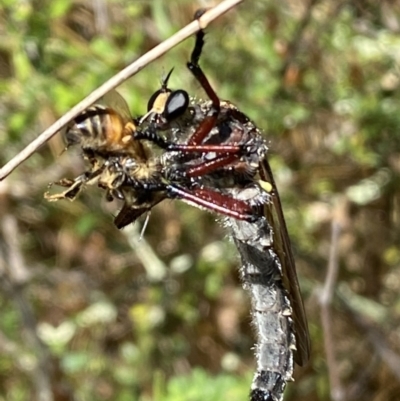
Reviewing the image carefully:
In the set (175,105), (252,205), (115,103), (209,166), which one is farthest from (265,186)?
(115,103)

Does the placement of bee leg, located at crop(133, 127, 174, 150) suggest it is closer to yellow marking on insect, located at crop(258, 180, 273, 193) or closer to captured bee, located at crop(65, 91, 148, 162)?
captured bee, located at crop(65, 91, 148, 162)

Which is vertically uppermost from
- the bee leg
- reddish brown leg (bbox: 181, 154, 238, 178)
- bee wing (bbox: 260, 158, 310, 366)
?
the bee leg

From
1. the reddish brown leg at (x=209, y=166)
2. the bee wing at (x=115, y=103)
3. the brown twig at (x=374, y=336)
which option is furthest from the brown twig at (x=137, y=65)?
the brown twig at (x=374, y=336)

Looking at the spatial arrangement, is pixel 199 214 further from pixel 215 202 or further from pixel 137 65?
pixel 137 65

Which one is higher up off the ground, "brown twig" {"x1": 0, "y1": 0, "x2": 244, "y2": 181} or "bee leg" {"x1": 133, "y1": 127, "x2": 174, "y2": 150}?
"bee leg" {"x1": 133, "y1": 127, "x2": 174, "y2": 150}

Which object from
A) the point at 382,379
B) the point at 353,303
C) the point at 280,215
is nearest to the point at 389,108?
the point at 353,303

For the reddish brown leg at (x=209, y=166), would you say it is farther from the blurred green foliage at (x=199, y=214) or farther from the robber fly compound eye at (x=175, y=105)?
the blurred green foliage at (x=199, y=214)

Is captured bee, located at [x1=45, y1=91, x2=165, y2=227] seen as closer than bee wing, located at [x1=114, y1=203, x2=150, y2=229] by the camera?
Yes

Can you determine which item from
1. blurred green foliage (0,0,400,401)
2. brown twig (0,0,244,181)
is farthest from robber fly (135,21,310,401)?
blurred green foliage (0,0,400,401)
